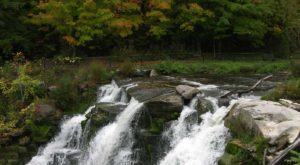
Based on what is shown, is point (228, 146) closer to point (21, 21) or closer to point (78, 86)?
point (78, 86)

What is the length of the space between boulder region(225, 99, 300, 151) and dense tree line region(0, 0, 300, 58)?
57.3 ft

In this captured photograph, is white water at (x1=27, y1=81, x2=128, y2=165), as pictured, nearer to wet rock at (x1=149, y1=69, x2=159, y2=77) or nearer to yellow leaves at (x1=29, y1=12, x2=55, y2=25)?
wet rock at (x1=149, y1=69, x2=159, y2=77)

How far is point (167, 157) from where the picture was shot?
15570 millimetres

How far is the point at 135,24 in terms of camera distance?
32.3 m

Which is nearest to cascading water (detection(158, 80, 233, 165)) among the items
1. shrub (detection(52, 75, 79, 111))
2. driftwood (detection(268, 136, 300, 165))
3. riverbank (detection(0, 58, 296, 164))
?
driftwood (detection(268, 136, 300, 165))

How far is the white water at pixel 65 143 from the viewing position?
1861 centimetres

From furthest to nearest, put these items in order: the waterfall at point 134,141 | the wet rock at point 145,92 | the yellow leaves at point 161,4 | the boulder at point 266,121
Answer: the yellow leaves at point 161,4 → the wet rock at point 145,92 → the waterfall at point 134,141 → the boulder at point 266,121

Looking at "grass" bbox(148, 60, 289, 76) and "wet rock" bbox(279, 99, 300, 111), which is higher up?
"wet rock" bbox(279, 99, 300, 111)

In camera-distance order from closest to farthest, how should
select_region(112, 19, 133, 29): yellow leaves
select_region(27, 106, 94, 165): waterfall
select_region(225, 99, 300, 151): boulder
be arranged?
select_region(225, 99, 300, 151): boulder → select_region(27, 106, 94, 165): waterfall → select_region(112, 19, 133, 29): yellow leaves

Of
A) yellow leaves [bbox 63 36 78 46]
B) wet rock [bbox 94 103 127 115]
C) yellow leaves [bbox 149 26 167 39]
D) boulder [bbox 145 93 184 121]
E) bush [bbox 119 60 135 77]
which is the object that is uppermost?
yellow leaves [bbox 149 26 167 39]

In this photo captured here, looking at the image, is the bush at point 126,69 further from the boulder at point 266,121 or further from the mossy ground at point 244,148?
the mossy ground at point 244,148

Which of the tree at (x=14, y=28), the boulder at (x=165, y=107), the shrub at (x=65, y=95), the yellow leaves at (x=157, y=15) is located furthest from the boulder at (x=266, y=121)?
the tree at (x=14, y=28)

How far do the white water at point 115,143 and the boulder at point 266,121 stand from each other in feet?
13.6

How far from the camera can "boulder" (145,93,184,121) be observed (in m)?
17.1
